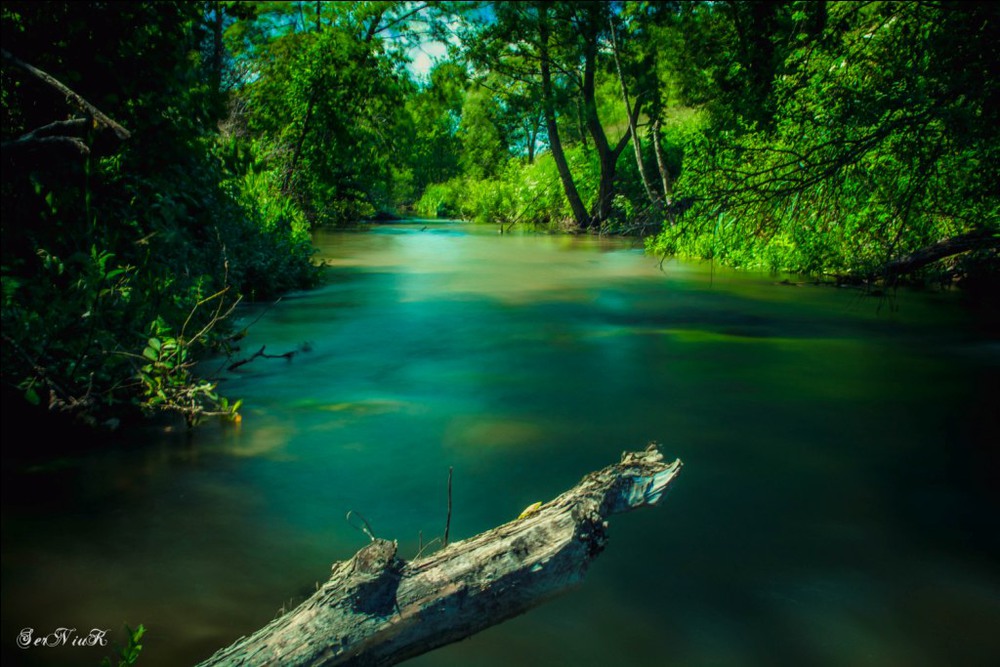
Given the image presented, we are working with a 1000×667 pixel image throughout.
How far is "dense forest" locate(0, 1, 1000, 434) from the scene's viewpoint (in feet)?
17.4

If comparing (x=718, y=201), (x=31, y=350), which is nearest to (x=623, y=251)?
(x=718, y=201)

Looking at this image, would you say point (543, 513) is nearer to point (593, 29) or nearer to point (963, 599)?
point (963, 599)

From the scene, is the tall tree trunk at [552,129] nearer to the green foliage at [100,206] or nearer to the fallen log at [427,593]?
the green foliage at [100,206]

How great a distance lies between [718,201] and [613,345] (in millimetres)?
3093

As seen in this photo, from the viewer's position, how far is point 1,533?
4.72 meters

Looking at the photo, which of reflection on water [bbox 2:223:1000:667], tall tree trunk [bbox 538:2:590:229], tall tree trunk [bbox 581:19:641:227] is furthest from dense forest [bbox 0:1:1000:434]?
tall tree trunk [bbox 581:19:641:227]

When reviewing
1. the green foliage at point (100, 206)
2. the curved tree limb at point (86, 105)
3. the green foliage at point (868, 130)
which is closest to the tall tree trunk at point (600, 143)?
the green foliage at point (868, 130)

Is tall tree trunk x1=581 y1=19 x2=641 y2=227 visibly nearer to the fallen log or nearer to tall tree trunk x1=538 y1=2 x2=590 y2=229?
tall tree trunk x1=538 y1=2 x2=590 y2=229

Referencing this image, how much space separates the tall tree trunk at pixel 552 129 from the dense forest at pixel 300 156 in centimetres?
492

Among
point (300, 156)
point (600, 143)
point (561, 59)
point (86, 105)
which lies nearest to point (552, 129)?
point (600, 143)

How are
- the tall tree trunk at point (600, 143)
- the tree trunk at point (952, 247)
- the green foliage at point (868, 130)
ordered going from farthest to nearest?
the tall tree trunk at point (600, 143) < the tree trunk at point (952, 247) < the green foliage at point (868, 130)

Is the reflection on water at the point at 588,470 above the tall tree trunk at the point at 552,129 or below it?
below

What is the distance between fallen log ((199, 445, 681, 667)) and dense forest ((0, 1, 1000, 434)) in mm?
2298

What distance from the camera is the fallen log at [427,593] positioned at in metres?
Result: 2.34
